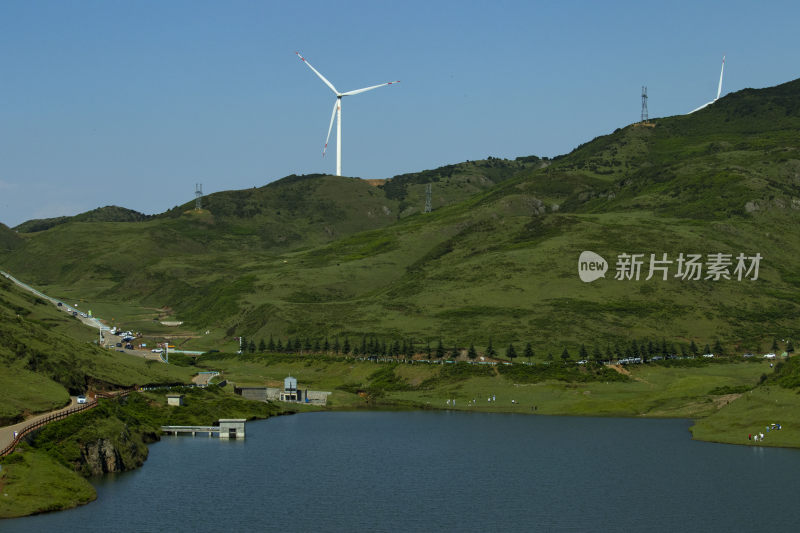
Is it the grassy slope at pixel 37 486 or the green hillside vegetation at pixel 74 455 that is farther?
the green hillside vegetation at pixel 74 455

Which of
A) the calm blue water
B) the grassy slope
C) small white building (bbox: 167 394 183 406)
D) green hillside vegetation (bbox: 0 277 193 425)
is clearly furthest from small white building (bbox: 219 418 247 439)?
the grassy slope

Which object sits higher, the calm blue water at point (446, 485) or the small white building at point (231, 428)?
the small white building at point (231, 428)

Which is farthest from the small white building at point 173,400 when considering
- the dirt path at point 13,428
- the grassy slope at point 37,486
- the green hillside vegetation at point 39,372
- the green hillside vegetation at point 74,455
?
the grassy slope at point 37,486

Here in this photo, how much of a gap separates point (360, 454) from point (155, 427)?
40034 mm

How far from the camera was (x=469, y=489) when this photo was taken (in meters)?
134

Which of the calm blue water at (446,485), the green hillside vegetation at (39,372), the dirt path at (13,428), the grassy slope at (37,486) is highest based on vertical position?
the green hillside vegetation at (39,372)

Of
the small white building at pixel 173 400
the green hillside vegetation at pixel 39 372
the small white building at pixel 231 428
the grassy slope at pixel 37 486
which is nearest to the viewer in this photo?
the grassy slope at pixel 37 486

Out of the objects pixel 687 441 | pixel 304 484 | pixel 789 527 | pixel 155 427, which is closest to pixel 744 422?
pixel 687 441

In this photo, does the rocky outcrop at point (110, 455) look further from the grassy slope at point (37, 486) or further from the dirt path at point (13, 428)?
the grassy slope at point (37, 486)

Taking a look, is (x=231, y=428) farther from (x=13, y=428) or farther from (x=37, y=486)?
(x=37, y=486)

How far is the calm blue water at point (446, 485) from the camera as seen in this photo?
372ft

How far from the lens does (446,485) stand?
13725cm

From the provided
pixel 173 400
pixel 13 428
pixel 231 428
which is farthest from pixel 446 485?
pixel 173 400

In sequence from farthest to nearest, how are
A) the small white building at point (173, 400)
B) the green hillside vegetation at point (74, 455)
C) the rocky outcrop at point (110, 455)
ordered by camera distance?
the small white building at point (173, 400) → the rocky outcrop at point (110, 455) → the green hillside vegetation at point (74, 455)
